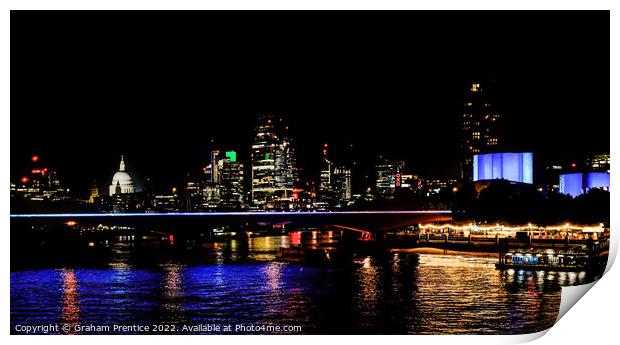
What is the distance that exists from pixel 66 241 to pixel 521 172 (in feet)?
27.0

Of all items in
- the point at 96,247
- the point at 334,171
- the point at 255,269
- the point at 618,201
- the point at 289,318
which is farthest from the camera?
the point at 334,171

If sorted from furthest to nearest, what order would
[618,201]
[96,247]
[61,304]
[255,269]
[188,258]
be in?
[96,247] → [188,258] → [255,269] → [61,304] → [618,201]

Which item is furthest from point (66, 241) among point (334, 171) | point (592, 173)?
point (592, 173)

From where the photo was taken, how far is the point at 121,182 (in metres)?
14.1

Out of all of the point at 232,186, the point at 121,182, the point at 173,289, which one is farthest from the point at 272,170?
the point at 173,289

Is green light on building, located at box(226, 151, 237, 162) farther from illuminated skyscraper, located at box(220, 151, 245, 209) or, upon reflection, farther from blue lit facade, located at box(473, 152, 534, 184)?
blue lit facade, located at box(473, 152, 534, 184)

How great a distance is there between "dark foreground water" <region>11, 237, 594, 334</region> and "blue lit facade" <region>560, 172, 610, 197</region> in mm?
1219

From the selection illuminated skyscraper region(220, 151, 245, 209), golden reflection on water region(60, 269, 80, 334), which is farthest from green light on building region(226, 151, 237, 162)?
golden reflection on water region(60, 269, 80, 334)

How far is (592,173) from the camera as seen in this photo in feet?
37.4

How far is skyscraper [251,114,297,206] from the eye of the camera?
15.7 metres

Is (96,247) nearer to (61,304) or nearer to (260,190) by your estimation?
(260,190)

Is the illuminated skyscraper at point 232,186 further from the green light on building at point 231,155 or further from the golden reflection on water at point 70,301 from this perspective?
the golden reflection on water at point 70,301

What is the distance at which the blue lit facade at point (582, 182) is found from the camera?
1145cm

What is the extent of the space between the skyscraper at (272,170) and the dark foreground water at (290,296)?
261 cm
